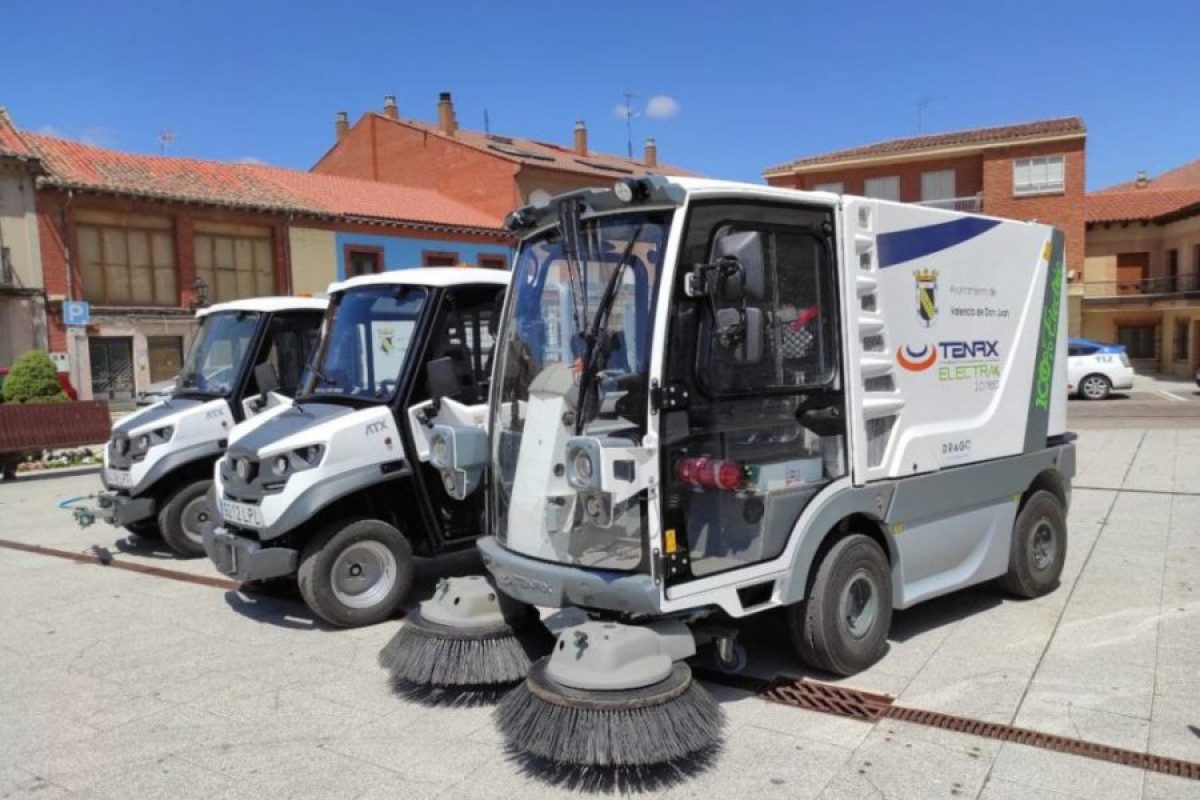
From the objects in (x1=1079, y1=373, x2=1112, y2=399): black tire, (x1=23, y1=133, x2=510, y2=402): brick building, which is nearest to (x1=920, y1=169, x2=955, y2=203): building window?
(x1=1079, y1=373, x2=1112, y2=399): black tire

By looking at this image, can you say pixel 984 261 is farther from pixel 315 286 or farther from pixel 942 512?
pixel 315 286

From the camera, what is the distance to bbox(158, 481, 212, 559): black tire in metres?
8.20

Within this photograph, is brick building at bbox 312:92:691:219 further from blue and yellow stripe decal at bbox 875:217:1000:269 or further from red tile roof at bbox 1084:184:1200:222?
blue and yellow stripe decal at bbox 875:217:1000:269

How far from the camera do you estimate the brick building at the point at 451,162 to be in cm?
3516

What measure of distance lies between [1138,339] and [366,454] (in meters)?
38.6

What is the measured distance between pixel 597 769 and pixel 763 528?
1.34 meters

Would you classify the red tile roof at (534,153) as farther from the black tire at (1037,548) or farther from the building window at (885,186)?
the black tire at (1037,548)

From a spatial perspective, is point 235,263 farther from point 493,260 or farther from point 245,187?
point 493,260

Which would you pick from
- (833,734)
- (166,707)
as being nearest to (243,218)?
(166,707)

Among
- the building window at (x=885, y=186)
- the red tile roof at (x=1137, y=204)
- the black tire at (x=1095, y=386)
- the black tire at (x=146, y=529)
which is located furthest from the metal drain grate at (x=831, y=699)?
the red tile roof at (x=1137, y=204)

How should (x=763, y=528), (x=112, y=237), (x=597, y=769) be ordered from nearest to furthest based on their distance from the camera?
(x=597, y=769) → (x=763, y=528) → (x=112, y=237)

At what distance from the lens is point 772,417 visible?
14.9 feet

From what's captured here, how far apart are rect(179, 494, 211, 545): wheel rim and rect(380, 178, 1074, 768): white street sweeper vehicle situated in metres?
4.33

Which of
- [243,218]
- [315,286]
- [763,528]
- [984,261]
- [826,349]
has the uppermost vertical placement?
[243,218]
